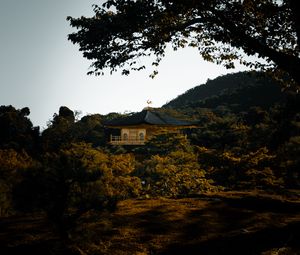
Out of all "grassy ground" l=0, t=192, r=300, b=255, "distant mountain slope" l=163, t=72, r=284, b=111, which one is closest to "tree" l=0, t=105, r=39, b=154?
"distant mountain slope" l=163, t=72, r=284, b=111

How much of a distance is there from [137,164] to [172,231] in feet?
43.5

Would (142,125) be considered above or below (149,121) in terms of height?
below

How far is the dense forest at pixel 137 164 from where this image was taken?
5672 millimetres

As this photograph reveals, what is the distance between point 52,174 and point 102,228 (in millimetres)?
1863

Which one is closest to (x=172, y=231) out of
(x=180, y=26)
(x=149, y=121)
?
(x=180, y=26)

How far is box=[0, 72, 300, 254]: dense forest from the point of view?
5672mm

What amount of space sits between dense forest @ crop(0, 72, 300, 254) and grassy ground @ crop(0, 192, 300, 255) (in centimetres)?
46

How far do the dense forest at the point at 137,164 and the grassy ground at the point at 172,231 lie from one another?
465 mm

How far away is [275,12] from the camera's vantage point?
7879mm

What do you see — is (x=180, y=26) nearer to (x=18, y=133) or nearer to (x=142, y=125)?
(x=142, y=125)

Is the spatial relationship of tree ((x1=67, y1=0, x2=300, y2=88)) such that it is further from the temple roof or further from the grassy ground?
the temple roof

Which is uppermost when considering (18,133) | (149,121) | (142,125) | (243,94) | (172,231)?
(243,94)

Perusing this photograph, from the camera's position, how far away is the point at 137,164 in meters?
20.2

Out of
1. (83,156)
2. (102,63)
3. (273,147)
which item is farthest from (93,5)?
(273,147)
